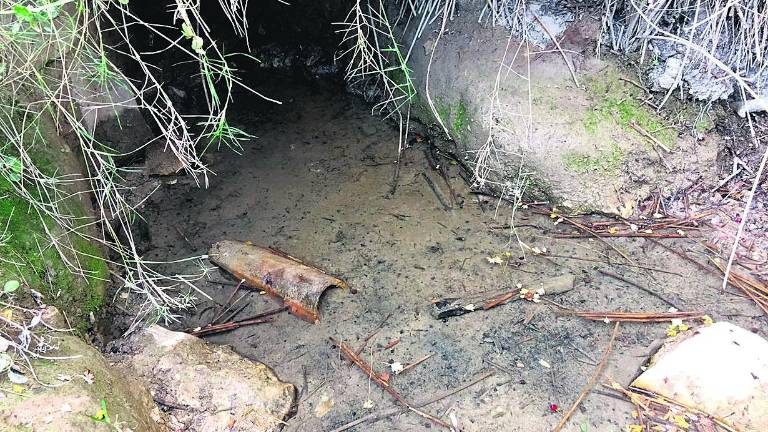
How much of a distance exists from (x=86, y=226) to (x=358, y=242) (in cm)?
150

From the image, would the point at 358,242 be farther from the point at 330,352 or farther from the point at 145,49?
the point at 145,49

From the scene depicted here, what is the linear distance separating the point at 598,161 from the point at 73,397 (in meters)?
2.99

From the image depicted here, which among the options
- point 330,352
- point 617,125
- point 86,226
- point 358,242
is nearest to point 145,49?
point 86,226

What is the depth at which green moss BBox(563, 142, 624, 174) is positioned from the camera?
3.44 meters

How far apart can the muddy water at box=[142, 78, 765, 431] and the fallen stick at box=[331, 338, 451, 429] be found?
0.09 feet

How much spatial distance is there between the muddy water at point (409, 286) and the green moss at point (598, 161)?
1.36ft

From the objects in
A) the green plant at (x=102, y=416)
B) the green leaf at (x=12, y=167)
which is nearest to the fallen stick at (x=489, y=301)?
the green plant at (x=102, y=416)

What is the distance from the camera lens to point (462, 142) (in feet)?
12.9

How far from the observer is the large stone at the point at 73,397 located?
1941 mm

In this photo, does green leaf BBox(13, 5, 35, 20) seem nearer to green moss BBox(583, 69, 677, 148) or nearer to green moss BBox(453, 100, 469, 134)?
green moss BBox(453, 100, 469, 134)

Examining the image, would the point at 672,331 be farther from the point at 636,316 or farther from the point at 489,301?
A: the point at 489,301

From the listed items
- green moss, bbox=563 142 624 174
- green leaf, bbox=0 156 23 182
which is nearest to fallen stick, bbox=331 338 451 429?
green leaf, bbox=0 156 23 182

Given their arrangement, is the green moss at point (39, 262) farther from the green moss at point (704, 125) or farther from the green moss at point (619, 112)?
the green moss at point (704, 125)

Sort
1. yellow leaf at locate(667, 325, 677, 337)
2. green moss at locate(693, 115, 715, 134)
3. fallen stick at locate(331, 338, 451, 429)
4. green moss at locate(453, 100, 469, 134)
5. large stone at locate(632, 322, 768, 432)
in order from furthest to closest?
green moss at locate(453, 100, 469, 134) → green moss at locate(693, 115, 715, 134) → yellow leaf at locate(667, 325, 677, 337) → fallen stick at locate(331, 338, 451, 429) → large stone at locate(632, 322, 768, 432)
